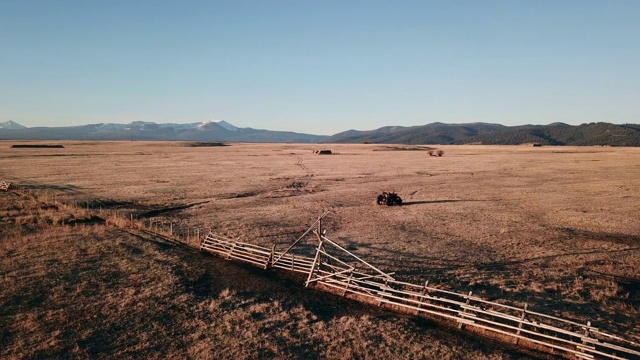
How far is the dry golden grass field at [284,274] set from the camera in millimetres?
14094

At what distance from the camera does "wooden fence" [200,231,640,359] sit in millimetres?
13336

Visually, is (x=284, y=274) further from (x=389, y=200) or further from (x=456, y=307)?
(x=389, y=200)

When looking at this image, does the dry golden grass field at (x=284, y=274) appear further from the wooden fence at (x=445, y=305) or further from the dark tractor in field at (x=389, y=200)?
the dark tractor in field at (x=389, y=200)

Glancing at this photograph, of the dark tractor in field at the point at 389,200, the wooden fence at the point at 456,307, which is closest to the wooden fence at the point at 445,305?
the wooden fence at the point at 456,307

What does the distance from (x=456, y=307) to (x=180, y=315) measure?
1121cm

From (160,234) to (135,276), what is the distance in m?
8.14

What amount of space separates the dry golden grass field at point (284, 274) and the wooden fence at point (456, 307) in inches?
28.2

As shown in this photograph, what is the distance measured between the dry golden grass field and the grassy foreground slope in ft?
0.22

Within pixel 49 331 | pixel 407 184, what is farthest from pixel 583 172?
pixel 49 331

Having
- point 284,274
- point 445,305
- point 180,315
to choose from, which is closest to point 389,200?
point 284,274

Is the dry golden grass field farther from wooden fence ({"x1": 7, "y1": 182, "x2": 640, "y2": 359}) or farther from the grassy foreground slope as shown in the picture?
wooden fence ({"x1": 7, "y1": 182, "x2": 640, "y2": 359})

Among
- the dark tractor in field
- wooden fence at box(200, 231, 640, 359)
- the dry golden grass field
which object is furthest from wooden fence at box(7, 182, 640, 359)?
the dark tractor in field

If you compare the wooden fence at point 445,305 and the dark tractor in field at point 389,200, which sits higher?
the dark tractor in field at point 389,200

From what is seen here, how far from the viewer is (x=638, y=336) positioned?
14.4 meters
